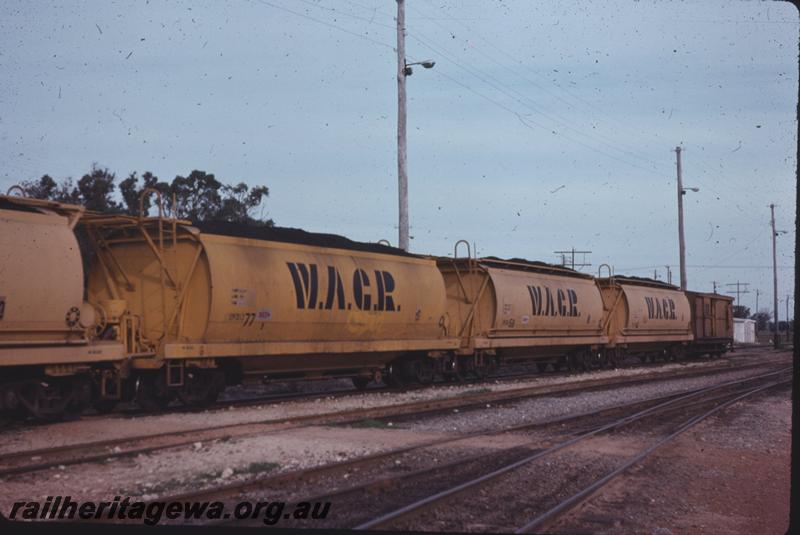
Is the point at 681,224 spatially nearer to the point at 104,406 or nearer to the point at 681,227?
the point at 681,227

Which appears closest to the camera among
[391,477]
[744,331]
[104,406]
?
[391,477]

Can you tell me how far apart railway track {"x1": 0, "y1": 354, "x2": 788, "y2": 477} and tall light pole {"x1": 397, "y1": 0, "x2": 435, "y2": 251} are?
8236 mm

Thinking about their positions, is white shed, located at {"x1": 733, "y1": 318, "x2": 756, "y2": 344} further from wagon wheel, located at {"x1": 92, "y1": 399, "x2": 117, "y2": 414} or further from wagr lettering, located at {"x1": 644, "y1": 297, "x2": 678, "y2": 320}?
wagon wheel, located at {"x1": 92, "y1": 399, "x2": 117, "y2": 414}

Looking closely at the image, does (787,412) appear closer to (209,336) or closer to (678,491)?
(678,491)

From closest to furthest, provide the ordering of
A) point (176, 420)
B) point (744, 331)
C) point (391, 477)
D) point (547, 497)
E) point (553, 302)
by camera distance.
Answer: point (547, 497), point (391, 477), point (176, 420), point (553, 302), point (744, 331)

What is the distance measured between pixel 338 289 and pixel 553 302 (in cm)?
1163

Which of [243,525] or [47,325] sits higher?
[47,325]

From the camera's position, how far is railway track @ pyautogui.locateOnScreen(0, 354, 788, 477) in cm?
967

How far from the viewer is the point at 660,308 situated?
121 feet

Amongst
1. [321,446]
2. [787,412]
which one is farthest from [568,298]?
[321,446]

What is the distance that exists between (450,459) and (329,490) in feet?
8.05

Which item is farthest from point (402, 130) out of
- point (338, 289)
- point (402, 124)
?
point (338, 289)

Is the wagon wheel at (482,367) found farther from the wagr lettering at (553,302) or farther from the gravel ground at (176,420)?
the gravel ground at (176,420)

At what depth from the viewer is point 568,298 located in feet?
94.4
